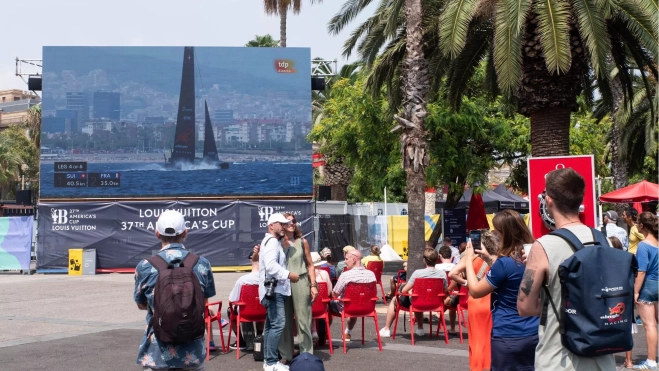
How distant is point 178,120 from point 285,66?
464cm

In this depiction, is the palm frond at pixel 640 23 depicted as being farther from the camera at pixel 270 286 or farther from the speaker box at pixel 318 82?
the speaker box at pixel 318 82

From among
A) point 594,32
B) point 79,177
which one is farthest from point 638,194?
point 79,177

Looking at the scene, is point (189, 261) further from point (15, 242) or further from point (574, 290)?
point (15, 242)

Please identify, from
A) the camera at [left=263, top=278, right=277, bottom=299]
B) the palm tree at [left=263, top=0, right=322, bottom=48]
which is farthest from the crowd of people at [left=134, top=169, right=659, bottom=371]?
the palm tree at [left=263, top=0, right=322, bottom=48]

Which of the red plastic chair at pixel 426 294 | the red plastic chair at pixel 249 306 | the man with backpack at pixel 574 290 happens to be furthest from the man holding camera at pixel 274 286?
the man with backpack at pixel 574 290

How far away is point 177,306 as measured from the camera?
459cm

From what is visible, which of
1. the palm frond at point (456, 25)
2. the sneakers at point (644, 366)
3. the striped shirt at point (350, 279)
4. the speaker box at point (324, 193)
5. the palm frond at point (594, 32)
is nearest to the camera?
the sneakers at point (644, 366)

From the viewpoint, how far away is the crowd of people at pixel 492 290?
3.54 m

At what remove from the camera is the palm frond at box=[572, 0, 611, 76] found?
1240 centimetres

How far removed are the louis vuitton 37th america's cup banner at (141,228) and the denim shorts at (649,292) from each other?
18440 millimetres

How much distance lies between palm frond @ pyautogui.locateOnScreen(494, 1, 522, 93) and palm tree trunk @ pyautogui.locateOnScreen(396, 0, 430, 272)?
2356 millimetres

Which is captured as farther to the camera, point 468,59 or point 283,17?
point 283,17

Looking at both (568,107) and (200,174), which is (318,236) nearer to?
(200,174)

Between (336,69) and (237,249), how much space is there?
26.9 feet
